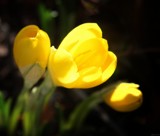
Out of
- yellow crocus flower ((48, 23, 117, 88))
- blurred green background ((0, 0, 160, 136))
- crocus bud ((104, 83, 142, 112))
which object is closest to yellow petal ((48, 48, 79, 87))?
yellow crocus flower ((48, 23, 117, 88))

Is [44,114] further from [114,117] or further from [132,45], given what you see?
[132,45]

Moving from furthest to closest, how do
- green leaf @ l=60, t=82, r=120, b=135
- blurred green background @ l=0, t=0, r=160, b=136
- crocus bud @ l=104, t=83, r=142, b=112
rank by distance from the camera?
blurred green background @ l=0, t=0, r=160, b=136
green leaf @ l=60, t=82, r=120, b=135
crocus bud @ l=104, t=83, r=142, b=112

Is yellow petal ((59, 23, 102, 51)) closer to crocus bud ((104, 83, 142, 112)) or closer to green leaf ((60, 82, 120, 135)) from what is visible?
crocus bud ((104, 83, 142, 112))

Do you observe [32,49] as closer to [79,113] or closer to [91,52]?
[91,52]

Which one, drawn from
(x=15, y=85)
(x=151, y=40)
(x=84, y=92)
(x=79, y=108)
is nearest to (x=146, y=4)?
(x=151, y=40)

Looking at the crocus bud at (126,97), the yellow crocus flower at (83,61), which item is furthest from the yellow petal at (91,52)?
the crocus bud at (126,97)

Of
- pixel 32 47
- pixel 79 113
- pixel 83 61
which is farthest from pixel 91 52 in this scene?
pixel 79 113

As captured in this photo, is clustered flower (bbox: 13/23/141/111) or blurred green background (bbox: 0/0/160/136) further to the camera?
blurred green background (bbox: 0/0/160/136)
